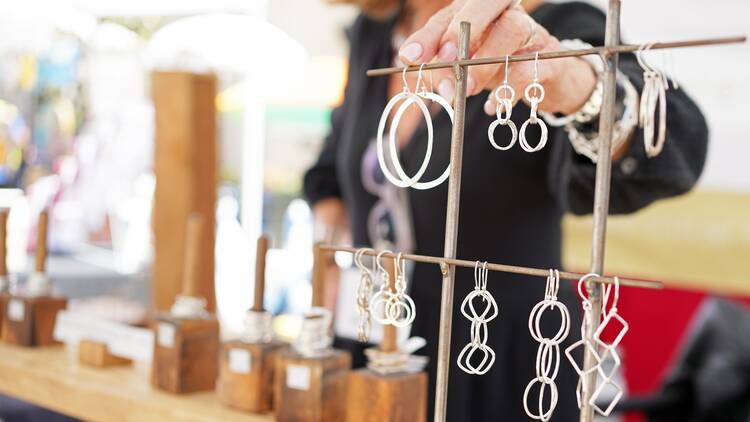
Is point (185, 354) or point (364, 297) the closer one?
point (364, 297)

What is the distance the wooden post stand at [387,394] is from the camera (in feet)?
2.43

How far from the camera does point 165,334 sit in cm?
95

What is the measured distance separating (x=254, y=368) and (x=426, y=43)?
421mm

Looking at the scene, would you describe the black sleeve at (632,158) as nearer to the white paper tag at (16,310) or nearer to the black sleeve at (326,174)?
the black sleeve at (326,174)

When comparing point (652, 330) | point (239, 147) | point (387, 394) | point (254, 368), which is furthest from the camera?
point (239, 147)

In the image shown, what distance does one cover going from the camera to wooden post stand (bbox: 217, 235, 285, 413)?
86 cm

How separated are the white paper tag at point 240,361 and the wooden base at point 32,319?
425 millimetres

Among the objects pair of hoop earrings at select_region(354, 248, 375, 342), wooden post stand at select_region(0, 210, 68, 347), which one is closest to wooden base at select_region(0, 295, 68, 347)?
wooden post stand at select_region(0, 210, 68, 347)

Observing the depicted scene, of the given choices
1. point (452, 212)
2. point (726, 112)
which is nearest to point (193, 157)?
point (452, 212)

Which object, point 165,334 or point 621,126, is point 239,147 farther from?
point 621,126

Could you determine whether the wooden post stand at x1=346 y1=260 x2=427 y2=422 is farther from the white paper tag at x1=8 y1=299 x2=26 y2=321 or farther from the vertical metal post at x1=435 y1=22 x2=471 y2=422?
the white paper tag at x1=8 y1=299 x2=26 y2=321

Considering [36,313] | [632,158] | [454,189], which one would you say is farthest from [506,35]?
[36,313]

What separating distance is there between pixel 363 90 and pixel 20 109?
158 inches

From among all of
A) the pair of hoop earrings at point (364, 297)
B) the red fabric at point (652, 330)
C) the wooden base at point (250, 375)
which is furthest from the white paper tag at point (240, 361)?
the red fabric at point (652, 330)
